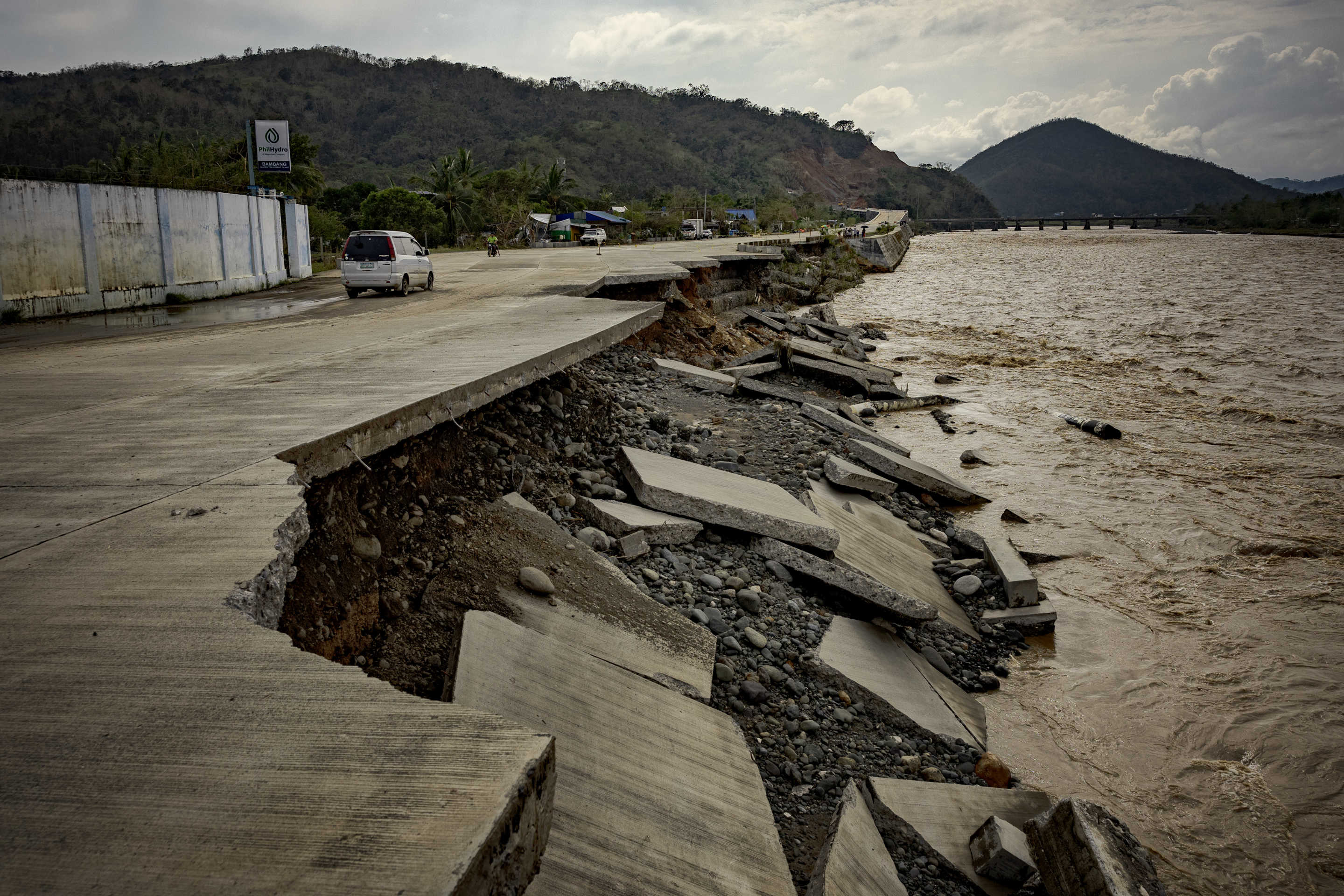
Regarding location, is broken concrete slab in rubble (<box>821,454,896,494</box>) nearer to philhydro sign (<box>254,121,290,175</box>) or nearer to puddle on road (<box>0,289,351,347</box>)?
puddle on road (<box>0,289,351,347</box>)

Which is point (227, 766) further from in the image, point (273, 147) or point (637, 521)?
point (273, 147)

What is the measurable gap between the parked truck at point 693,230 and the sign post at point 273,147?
127 ft

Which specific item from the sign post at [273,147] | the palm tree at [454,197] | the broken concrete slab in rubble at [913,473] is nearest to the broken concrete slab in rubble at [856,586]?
the broken concrete slab in rubble at [913,473]

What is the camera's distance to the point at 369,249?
17.4 m

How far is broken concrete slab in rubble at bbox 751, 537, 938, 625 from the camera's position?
5.41 metres

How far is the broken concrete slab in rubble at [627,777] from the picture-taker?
2.62 meters

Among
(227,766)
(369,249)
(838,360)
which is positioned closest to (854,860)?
(227,766)

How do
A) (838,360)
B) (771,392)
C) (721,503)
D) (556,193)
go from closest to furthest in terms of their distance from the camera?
(721,503), (771,392), (838,360), (556,193)

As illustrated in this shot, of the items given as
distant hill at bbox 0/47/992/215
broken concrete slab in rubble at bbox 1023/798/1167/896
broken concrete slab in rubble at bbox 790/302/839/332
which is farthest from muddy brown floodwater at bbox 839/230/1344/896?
distant hill at bbox 0/47/992/215

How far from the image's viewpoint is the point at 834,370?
14031 mm

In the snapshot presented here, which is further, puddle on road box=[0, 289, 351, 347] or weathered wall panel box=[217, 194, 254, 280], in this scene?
weathered wall panel box=[217, 194, 254, 280]

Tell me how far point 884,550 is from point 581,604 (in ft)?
10.8

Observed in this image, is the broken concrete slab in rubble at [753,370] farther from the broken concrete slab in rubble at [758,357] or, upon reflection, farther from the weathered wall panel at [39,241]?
the weathered wall panel at [39,241]

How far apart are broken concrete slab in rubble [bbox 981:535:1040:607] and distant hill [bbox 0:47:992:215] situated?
95419 millimetres
